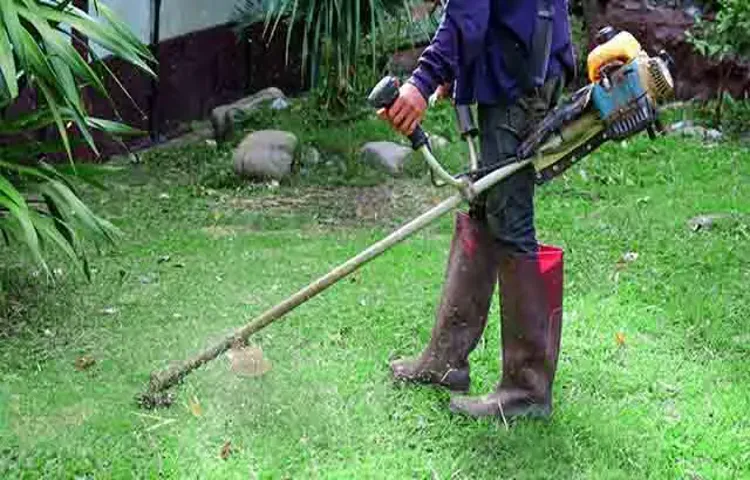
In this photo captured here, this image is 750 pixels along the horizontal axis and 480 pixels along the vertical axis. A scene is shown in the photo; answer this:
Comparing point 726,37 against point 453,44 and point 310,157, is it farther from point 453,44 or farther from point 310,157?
point 453,44

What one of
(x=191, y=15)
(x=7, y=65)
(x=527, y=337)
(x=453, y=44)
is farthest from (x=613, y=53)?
(x=191, y=15)

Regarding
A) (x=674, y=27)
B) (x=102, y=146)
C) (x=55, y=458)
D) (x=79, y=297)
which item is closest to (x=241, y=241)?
(x=79, y=297)

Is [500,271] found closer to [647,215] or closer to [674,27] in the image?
[647,215]

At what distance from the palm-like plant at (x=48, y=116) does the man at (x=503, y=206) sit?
139cm

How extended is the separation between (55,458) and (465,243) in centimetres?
143

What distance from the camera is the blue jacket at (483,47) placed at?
3.68 metres

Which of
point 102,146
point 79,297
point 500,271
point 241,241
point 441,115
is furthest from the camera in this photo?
point 441,115

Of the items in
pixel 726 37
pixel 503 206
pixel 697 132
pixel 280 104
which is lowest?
pixel 280 104

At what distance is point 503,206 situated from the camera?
155 inches

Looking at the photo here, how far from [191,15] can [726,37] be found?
3.53 m

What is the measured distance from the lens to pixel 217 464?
3.75 metres

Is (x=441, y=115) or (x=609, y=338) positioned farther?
(x=441, y=115)

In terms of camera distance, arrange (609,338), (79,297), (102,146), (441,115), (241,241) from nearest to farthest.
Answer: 1. (609,338)
2. (79,297)
3. (241,241)
4. (102,146)
5. (441,115)

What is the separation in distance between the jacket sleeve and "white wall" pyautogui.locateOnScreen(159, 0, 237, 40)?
194 inches
